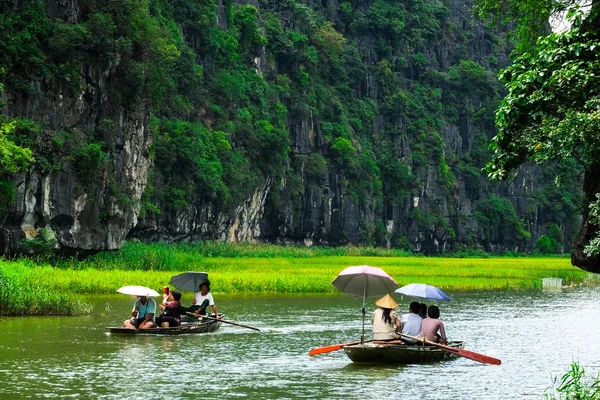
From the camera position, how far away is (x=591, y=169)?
13695 millimetres

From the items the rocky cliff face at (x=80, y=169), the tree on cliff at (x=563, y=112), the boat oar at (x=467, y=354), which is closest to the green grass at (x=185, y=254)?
the rocky cliff face at (x=80, y=169)

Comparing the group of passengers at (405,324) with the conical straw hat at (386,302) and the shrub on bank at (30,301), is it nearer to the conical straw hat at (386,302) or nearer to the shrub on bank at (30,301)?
the conical straw hat at (386,302)

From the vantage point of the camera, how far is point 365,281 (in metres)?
19.0

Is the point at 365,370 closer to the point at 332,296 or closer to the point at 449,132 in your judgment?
the point at 332,296

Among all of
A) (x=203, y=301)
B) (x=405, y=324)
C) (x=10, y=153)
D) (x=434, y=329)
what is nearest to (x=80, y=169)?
(x=10, y=153)

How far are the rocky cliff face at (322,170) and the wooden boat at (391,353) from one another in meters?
23.0

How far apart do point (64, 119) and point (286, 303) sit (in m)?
15.0

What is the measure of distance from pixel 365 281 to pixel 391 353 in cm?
179

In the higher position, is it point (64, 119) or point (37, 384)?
point (64, 119)

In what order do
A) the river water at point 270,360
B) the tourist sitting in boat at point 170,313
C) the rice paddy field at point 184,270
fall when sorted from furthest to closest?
1. the rice paddy field at point 184,270
2. the tourist sitting in boat at point 170,313
3. the river water at point 270,360

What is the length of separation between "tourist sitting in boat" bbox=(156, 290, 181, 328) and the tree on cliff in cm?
982

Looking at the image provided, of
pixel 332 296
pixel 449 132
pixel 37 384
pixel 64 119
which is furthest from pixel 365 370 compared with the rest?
pixel 449 132

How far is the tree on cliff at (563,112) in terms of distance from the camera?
12320 millimetres

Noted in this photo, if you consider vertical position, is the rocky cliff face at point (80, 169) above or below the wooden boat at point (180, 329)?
above
